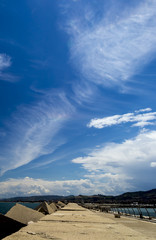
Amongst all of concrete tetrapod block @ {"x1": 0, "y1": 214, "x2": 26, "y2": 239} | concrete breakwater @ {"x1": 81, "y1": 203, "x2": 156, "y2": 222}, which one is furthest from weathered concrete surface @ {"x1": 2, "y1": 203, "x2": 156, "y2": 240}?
concrete breakwater @ {"x1": 81, "y1": 203, "x2": 156, "y2": 222}

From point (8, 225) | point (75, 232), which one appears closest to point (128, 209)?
point (75, 232)

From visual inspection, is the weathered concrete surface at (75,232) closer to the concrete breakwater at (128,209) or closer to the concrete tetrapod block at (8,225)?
the concrete tetrapod block at (8,225)

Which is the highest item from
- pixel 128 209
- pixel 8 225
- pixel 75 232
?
pixel 8 225

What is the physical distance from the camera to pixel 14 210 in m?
4.94

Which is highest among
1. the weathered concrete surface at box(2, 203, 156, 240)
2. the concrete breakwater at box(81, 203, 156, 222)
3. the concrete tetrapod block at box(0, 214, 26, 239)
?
the concrete tetrapod block at box(0, 214, 26, 239)

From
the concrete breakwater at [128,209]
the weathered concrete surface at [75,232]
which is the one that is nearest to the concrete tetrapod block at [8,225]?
the weathered concrete surface at [75,232]

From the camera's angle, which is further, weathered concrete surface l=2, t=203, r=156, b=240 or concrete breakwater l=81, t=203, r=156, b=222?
concrete breakwater l=81, t=203, r=156, b=222

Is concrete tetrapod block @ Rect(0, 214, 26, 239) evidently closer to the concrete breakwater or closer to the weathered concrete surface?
the weathered concrete surface

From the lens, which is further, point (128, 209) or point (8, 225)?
point (128, 209)

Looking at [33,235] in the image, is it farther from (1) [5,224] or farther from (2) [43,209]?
(2) [43,209]

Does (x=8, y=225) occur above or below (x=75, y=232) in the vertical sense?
above

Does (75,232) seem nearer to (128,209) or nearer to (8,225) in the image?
(8,225)

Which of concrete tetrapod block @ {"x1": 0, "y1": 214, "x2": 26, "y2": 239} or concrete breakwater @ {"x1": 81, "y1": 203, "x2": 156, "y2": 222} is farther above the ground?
concrete tetrapod block @ {"x1": 0, "y1": 214, "x2": 26, "y2": 239}

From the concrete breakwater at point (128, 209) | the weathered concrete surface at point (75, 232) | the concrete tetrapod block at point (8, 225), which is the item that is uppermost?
the concrete tetrapod block at point (8, 225)
